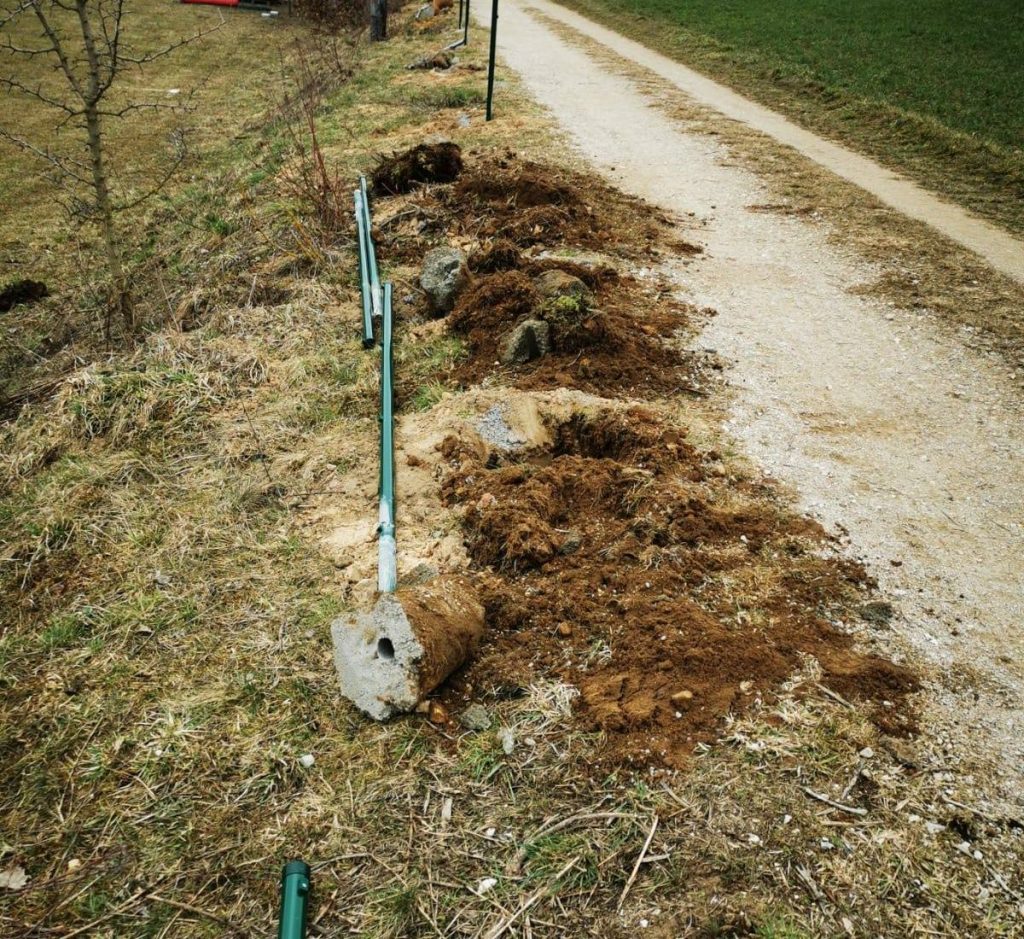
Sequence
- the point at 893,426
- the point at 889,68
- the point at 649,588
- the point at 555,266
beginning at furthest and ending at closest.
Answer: the point at 889,68, the point at 555,266, the point at 893,426, the point at 649,588

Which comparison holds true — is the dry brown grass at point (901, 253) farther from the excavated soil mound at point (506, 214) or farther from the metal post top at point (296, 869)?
the metal post top at point (296, 869)

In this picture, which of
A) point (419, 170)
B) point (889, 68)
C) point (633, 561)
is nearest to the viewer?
point (633, 561)

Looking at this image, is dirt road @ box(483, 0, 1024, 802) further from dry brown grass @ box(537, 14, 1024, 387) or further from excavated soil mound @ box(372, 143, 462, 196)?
excavated soil mound @ box(372, 143, 462, 196)

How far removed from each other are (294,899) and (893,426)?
14.0 ft

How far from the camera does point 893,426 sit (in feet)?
15.3

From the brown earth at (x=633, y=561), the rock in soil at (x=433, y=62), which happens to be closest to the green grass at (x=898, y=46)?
the rock in soil at (x=433, y=62)

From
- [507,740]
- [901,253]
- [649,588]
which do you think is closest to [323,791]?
[507,740]

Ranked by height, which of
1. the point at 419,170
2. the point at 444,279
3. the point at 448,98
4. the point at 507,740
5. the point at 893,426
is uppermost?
the point at 448,98

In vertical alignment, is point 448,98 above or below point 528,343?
above

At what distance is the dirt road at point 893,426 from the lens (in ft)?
10.3

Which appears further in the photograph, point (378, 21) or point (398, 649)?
point (378, 21)

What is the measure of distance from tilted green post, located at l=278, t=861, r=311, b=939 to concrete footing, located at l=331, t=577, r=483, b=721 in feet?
2.04

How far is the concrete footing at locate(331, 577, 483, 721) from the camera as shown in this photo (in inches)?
114

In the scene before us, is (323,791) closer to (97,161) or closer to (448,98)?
(97,161)
